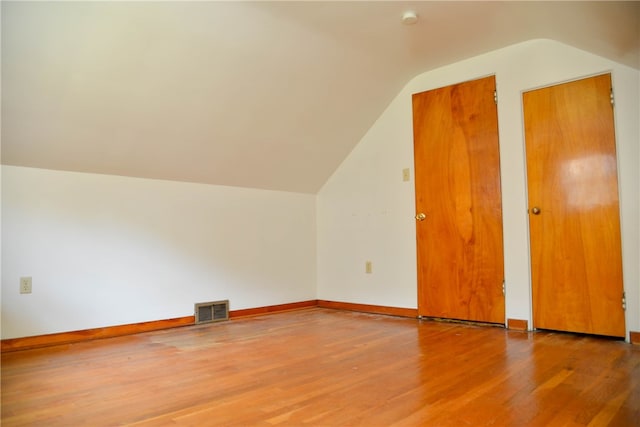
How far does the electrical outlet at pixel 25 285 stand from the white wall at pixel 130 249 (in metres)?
0.03

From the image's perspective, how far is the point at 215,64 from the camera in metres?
2.59

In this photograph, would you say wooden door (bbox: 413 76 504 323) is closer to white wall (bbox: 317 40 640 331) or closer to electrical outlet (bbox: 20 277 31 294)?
white wall (bbox: 317 40 640 331)

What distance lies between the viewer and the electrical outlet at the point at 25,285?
252 cm

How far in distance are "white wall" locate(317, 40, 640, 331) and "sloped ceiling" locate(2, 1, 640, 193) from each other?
0.50 ft

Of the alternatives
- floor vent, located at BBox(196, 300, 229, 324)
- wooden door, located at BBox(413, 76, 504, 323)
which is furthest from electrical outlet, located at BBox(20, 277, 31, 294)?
wooden door, located at BBox(413, 76, 504, 323)

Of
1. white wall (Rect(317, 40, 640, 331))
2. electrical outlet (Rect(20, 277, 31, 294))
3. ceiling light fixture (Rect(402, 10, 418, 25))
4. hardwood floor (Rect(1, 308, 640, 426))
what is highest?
ceiling light fixture (Rect(402, 10, 418, 25))

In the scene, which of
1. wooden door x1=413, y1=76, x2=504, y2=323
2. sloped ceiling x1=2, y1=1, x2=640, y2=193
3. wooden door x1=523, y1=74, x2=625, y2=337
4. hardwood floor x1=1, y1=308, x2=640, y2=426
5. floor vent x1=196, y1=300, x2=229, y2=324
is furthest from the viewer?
floor vent x1=196, y1=300, x2=229, y2=324

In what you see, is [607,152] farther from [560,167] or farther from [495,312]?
[495,312]

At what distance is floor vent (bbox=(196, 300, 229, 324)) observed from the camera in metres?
3.34

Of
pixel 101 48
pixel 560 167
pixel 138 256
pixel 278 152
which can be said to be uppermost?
pixel 101 48

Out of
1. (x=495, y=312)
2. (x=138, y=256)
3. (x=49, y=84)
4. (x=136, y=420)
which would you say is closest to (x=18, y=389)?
(x=136, y=420)

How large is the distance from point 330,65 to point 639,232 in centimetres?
233

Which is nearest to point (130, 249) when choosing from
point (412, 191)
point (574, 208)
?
point (412, 191)

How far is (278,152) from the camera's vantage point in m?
3.63
